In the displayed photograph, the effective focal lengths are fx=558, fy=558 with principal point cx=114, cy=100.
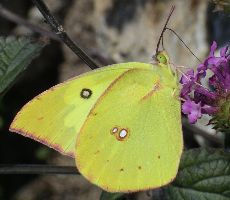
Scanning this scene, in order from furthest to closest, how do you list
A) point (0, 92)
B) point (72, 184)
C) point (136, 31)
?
point (72, 184) < point (136, 31) < point (0, 92)

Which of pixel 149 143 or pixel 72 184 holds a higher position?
pixel 149 143

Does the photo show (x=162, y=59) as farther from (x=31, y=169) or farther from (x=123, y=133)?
(x=31, y=169)

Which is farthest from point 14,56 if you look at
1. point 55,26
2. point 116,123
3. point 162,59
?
point 162,59

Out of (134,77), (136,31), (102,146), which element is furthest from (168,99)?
(136,31)

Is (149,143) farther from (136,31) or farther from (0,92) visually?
(136,31)

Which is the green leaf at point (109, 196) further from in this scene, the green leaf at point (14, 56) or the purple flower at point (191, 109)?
the green leaf at point (14, 56)
